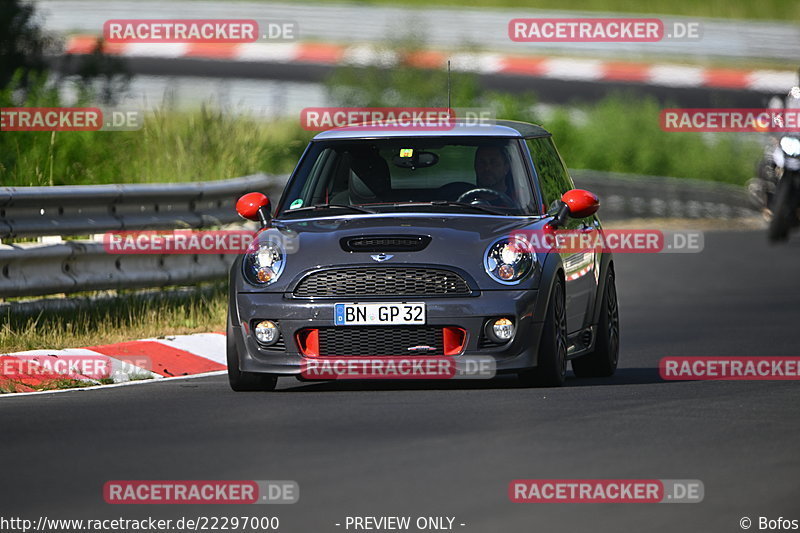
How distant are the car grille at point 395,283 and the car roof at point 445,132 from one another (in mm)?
1388

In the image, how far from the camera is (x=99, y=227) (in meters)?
14.0

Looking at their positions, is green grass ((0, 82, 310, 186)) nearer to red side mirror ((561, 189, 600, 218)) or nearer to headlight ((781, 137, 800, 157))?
red side mirror ((561, 189, 600, 218))

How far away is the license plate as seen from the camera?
1063cm

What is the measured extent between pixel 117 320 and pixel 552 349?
4.26 m

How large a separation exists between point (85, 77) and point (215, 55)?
2386cm

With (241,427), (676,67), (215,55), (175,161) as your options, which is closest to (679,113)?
(676,67)

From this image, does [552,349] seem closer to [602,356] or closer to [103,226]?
[602,356]

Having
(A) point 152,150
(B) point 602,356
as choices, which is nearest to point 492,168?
(B) point 602,356

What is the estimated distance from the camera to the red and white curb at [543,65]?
41.3 m

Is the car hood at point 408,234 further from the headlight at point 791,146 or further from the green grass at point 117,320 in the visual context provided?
the headlight at point 791,146

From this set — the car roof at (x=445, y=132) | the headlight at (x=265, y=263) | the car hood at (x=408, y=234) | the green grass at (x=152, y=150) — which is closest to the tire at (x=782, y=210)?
the green grass at (x=152, y=150)

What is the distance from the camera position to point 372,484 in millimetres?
7594

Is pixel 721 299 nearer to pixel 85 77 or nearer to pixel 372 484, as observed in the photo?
pixel 85 77

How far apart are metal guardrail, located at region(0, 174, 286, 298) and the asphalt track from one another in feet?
5.40
